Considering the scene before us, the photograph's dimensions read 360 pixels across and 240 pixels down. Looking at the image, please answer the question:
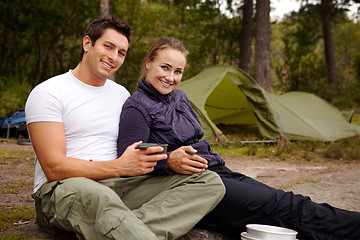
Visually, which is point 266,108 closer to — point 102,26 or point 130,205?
point 102,26

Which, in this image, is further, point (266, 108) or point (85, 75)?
point (266, 108)

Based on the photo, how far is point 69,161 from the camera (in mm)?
1982

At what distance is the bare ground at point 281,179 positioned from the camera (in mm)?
3271

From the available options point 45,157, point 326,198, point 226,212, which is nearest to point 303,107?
point 326,198

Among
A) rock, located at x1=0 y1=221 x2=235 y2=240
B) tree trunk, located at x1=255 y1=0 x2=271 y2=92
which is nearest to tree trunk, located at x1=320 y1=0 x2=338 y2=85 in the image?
tree trunk, located at x1=255 y1=0 x2=271 y2=92

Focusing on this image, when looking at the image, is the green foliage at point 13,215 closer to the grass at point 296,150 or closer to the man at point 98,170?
the man at point 98,170

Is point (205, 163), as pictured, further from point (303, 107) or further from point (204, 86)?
point (303, 107)

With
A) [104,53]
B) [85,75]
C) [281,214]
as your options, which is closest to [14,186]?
[85,75]

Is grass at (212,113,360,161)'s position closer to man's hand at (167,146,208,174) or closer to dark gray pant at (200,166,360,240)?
dark gray pant at (200,166,360,240)

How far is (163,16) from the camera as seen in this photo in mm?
16484

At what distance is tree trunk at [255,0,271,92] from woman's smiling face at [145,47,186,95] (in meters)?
7.32

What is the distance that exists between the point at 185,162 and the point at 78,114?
0.66 meters

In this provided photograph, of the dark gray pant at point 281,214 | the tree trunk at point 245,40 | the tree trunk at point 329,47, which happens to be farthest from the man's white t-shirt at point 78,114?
the tree trunk at point 329,47

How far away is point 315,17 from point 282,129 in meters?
11.4
